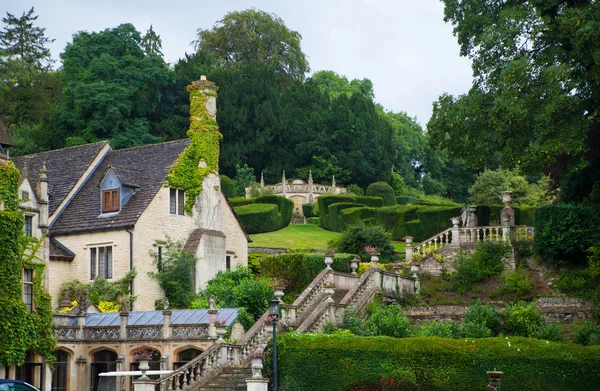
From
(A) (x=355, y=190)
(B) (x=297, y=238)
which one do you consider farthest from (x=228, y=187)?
(A) (x=355, y=190)

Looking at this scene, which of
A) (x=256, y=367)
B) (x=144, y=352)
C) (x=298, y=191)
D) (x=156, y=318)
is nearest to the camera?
(x=256, y=367)

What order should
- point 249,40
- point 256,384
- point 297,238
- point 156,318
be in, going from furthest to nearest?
point 249,40 < point 297,238 < point 156,318 < point 256,384

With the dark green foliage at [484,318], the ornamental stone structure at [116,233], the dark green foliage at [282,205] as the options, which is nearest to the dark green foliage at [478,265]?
the dark green foliage at [484,318]

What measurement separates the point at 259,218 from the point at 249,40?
140 ft

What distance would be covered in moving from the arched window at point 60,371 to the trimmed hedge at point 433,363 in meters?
10.8

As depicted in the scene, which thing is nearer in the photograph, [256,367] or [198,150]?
[256,367]

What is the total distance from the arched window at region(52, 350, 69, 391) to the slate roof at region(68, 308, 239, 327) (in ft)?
4.20

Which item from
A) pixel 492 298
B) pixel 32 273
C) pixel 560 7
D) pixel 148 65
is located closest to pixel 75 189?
pixel 32 273

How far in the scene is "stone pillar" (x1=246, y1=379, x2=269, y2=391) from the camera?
29.2 m

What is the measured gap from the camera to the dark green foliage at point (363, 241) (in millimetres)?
45688

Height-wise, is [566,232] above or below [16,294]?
above

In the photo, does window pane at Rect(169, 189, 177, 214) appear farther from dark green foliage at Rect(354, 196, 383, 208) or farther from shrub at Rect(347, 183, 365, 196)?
shrub at Rect(347, 183, 365, 196)

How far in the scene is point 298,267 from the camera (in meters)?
43.4

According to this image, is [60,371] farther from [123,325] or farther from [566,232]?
[566,232]
